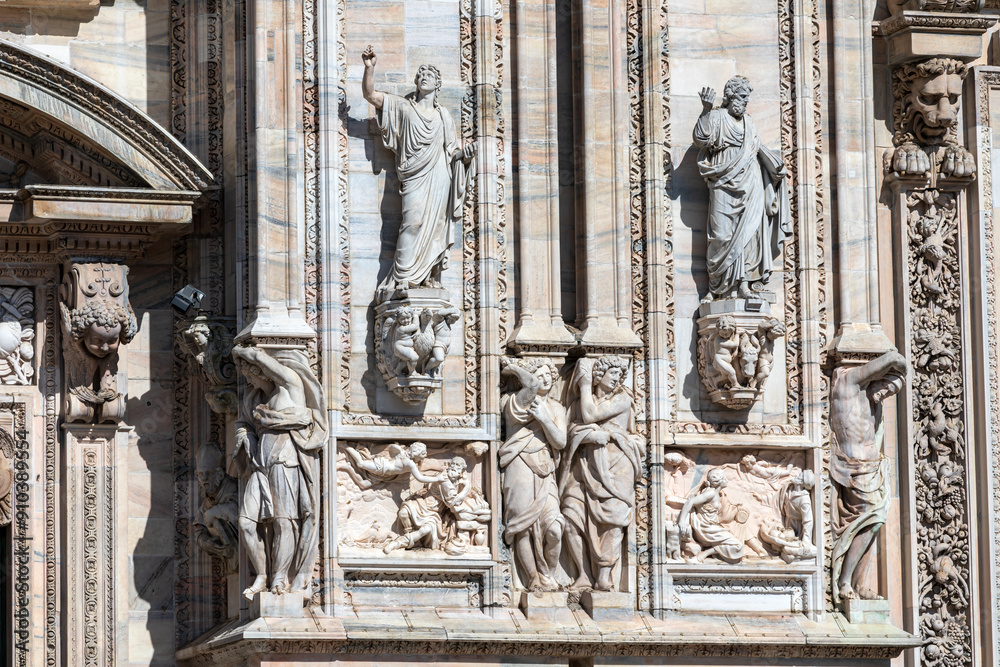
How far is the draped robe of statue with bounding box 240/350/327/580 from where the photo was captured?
59.3 feet

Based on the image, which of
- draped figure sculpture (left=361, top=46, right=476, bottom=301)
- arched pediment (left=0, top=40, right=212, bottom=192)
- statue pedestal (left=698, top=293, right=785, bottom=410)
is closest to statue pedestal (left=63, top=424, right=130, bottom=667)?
arched pediment (left=0, top=40, right=212, bottom=192)

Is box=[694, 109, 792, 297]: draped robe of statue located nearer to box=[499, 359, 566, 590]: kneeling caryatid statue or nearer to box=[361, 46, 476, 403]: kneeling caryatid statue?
box=[499, 359, 566, 590]: kneeling caryatid statue

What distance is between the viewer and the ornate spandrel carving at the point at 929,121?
67.4 ft

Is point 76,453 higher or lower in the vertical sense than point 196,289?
lower

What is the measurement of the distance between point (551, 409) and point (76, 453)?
3.50 metres

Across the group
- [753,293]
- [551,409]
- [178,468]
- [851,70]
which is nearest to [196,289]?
[178,468]

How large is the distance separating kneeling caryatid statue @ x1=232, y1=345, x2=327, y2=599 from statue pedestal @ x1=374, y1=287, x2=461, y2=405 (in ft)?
2.09

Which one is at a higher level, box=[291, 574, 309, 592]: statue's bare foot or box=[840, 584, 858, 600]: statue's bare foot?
box=[291, 574, 309, 592]: statue's bare foot

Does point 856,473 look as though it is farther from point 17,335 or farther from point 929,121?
point 17,335

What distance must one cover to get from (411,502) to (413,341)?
1.17 m

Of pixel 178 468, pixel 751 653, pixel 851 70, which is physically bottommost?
pixel 751 653

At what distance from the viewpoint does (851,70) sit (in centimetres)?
1998

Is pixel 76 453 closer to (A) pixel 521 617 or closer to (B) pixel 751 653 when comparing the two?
(A) pixel 521 617

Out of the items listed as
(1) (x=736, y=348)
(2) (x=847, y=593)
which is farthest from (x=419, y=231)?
(2) (x=847, y=593)
